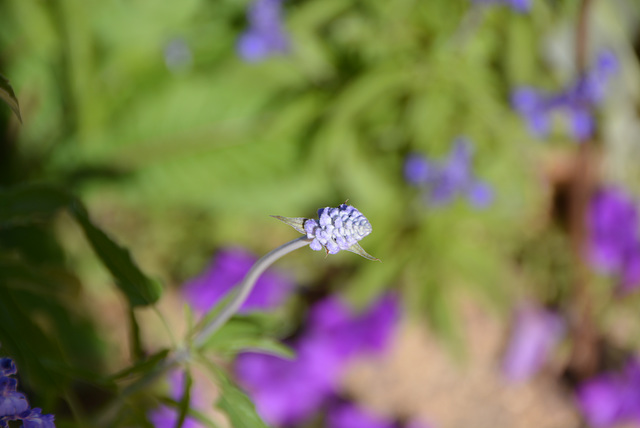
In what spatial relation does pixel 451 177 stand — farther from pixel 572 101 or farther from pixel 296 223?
Answer: pixel 296 223

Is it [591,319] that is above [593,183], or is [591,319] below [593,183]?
below

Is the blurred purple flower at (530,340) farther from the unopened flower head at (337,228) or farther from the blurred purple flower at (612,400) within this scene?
the unopened flower head at (337,228)

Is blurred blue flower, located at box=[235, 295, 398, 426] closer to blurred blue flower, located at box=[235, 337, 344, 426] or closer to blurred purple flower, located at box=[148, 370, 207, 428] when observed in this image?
blurred blue flower, located at box=[235, 337, 344, 426]

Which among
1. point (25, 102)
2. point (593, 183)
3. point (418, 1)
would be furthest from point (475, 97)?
point (25, 102)

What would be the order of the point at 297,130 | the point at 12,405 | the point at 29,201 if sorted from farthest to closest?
the point at 297,130
the point at 29,201
the point at 12,405

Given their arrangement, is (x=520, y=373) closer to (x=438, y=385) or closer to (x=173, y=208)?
(x=438, y=385)

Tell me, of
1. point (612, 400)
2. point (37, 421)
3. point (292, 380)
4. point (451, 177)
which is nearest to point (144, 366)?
point (37, 421)

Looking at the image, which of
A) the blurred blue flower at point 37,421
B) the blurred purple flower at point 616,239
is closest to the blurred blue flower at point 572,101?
the blurred purple flower at point 616,239

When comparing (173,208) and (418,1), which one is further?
(173,208)
